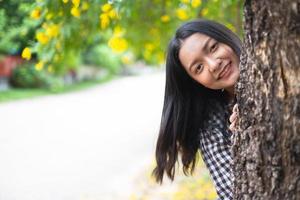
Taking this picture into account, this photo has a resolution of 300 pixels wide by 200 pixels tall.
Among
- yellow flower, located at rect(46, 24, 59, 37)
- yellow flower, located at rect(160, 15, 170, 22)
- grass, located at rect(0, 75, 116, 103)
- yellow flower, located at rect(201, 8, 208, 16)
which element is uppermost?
yellow flower, located at rect(201, 8, 208, 16)

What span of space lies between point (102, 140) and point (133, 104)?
18.4 ft

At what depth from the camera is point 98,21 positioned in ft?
10.3

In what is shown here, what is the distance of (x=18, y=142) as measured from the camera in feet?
26.8

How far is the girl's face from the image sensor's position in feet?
5.97

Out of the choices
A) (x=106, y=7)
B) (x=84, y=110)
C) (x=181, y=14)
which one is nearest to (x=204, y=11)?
(x=181, y=14)

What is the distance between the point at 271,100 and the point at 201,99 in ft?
2.85

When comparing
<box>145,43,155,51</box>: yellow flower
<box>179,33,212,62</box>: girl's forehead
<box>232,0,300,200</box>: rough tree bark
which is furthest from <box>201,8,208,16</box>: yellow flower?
<box>232,0,300,200</box>: rough tree bark

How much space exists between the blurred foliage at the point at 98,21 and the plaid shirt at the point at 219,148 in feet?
2.82

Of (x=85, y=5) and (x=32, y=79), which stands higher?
(x=85, y=5)

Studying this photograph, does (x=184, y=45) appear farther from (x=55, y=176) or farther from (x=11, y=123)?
(x=11, y=123)

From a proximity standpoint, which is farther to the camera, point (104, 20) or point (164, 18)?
point (164, 18)

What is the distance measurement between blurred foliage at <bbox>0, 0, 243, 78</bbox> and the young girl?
0.63 m

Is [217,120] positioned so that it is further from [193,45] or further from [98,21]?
[98,21]

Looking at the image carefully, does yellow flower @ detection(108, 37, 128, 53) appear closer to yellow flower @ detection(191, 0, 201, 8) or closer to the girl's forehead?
yellow flower @ detection(191, 0, 201, 8)
